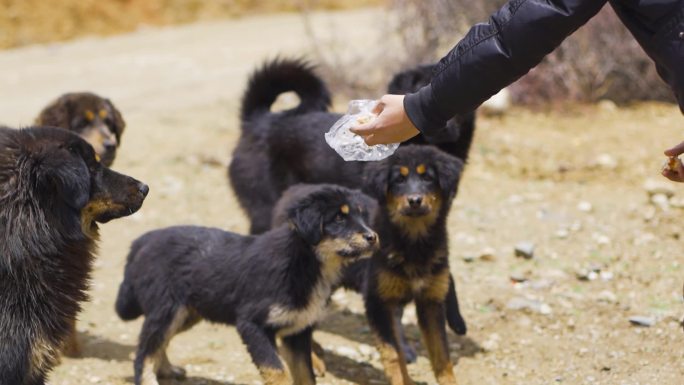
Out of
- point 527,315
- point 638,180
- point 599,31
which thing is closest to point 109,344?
point 527,315

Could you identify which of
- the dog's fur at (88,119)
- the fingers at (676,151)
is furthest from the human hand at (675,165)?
the dog's fur at (88,119)

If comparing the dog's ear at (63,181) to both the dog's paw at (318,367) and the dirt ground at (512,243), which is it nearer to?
the dirt ground at (512,243)

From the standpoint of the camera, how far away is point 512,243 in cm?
845

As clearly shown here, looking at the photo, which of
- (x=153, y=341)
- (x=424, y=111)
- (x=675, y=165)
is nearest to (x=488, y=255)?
(x=153, y=341)

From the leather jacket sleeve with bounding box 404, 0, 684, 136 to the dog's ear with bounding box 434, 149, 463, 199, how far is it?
2347 millimetres

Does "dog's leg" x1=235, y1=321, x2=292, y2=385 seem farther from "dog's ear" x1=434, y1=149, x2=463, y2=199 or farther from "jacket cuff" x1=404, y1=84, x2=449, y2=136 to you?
"jacket cuff" x1=404, y1=84, x2=449, y2=136

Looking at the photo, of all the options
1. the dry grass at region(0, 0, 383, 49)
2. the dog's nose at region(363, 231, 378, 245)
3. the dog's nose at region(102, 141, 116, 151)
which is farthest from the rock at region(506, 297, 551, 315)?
the dry grass at region(0, 0, 383, 49)

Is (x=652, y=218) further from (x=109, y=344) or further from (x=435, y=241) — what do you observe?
(x=109, y=344)

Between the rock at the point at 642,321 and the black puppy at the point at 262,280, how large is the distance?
6.54ft

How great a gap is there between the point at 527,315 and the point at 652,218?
2013 millimetres

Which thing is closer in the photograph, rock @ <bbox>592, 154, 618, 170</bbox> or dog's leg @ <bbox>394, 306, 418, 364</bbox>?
dog's leg @ <bbox>394, 306, 418, 364</bbox>

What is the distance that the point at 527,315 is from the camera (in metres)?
7.14

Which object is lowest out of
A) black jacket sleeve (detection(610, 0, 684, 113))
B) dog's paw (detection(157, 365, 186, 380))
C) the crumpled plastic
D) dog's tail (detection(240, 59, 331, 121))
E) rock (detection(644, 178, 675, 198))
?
rock (detection(644, 178, 675, 198))

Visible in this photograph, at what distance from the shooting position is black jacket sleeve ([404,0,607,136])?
3.65 m
